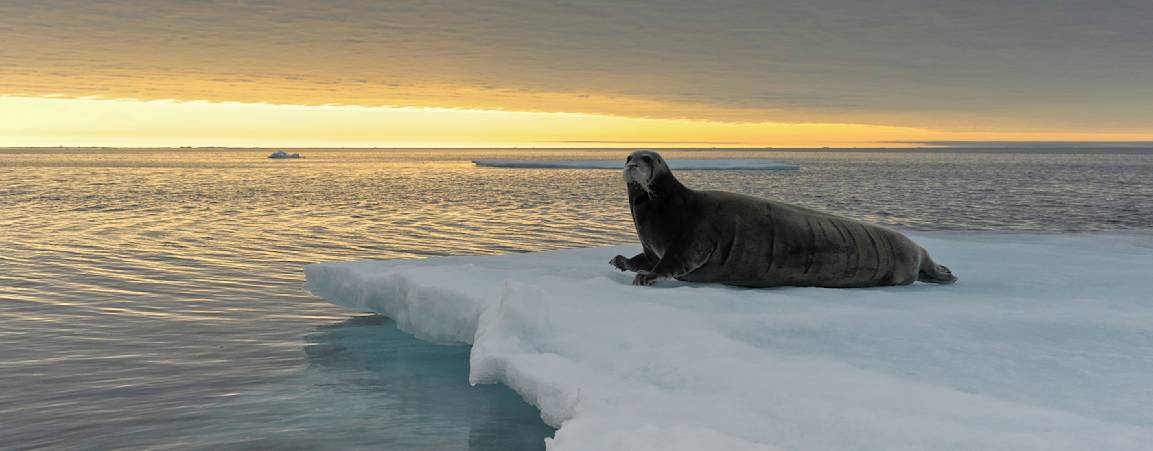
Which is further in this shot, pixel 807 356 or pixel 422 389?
pixel 422 389

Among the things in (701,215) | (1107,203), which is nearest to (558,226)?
(701,215)

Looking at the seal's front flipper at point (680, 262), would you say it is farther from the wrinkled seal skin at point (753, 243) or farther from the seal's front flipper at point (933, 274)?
the seal's front flipper at point (933, 274)

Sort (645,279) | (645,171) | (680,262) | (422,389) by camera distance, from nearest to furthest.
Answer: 1. (422,389)
2. (645,279)
3. (680,262)
4. (645,171)

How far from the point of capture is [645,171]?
293 inches

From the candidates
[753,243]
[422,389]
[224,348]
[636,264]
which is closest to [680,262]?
[753,243]

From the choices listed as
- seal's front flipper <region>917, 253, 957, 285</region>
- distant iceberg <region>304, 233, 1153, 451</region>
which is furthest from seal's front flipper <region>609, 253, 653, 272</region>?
seal's front flipper <region>917, 253, 957, 285</region>

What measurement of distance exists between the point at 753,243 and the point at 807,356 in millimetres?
2555

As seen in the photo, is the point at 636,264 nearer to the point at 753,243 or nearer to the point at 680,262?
the point at 680,262

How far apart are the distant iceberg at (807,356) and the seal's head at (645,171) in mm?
858

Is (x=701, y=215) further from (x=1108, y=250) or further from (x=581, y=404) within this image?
(x=1108, y=250)

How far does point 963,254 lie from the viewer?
10219 mm

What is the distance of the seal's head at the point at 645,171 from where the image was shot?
24.3 feet

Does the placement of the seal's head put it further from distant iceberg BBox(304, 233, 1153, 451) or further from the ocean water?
the ocean water

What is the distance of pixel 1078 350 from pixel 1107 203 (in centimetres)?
3178
